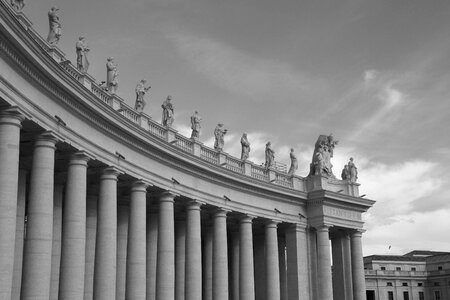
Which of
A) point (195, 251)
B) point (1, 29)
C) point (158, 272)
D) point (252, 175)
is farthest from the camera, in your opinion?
point (252, 175)

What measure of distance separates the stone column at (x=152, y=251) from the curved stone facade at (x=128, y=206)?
5.1 inches

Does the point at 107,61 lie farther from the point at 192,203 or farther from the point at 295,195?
the point at 295,195

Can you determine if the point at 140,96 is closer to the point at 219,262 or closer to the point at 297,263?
the point at 219,262

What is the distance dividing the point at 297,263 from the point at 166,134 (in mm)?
31816

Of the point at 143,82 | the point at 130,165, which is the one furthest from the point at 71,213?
the point at 143,82

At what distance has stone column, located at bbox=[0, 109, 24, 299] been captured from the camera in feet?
148

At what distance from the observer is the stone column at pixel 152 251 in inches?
2990

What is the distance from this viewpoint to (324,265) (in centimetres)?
9788

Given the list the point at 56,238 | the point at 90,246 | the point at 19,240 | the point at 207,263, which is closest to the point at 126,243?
the point at 90,246

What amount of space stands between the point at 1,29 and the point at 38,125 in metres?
9.67

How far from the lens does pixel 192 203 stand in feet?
261

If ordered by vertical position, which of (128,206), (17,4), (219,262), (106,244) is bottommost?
(106,244)

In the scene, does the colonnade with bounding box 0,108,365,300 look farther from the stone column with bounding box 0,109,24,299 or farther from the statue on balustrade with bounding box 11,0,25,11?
the statue on balustrade with bounding box 11,0,25,11

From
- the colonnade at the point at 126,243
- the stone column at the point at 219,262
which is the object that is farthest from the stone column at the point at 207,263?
the stone column at the point at 219,262
